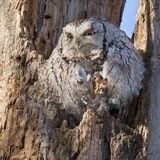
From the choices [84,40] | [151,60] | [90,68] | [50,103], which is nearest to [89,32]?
[84,40]

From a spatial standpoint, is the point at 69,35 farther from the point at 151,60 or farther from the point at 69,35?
the point at 151,60

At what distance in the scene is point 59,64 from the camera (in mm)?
4004

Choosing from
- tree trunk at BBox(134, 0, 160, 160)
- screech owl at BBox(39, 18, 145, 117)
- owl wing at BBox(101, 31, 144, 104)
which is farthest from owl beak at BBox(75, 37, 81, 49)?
tree trunk at BBox(134, 0, 160, 160)

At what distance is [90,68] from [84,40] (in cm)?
23

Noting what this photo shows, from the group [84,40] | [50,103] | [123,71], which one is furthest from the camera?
[84,40]

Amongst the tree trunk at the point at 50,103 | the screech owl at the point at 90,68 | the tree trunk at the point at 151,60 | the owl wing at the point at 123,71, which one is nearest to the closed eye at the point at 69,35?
the screech owl at the point at 90,68

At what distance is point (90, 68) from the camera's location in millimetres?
3953

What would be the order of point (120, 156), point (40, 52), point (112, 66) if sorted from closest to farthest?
1. point (120, 156)
2. point (112, 66)
3. point (40, 52)

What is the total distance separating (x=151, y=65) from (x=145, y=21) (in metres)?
0.30

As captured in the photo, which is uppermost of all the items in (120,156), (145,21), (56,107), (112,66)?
(145,21)

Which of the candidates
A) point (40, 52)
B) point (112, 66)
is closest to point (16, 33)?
point (40, 52)

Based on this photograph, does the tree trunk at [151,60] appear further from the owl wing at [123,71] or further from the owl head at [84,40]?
the owl head at [84,40]

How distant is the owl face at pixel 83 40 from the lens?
159 inches

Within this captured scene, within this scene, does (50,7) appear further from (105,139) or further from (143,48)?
(105,139)
